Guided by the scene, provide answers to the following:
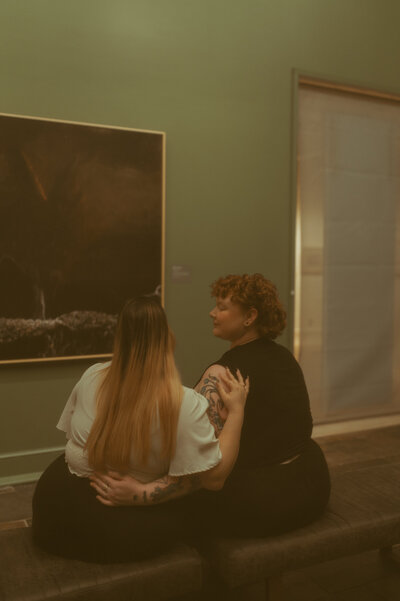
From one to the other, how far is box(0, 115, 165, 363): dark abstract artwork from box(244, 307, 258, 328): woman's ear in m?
1.67

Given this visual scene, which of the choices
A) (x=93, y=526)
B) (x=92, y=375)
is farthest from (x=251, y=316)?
(x=93, y=526)

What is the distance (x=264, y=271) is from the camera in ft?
13.7

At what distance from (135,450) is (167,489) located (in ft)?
0.59

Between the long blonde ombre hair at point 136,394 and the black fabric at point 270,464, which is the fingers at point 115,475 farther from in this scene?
the black fabric at point 270,464

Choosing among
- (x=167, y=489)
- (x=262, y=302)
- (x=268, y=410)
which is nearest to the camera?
(x=167, y=489)

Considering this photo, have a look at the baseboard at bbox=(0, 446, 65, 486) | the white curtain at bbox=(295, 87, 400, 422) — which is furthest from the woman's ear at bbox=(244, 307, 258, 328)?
the white curtain at bbox=(295, 87, 400, 422)

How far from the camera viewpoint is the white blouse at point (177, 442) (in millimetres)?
1677

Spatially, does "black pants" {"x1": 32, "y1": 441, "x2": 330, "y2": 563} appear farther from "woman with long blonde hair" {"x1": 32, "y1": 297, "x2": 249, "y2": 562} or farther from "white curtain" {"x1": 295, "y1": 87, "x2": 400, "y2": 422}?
"white curtain" {"x1": 295, "y1": 87, "x2": 400, "y2": 422}

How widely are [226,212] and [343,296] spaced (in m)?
1.32

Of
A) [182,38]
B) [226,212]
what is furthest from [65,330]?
[182,38]

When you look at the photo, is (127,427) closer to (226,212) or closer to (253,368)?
(253,368)

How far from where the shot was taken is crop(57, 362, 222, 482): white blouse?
1677 millimetres

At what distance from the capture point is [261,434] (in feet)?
6.56

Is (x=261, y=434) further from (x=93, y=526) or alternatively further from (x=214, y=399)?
(x=93, y=526)
